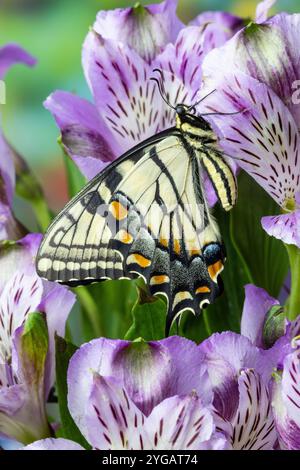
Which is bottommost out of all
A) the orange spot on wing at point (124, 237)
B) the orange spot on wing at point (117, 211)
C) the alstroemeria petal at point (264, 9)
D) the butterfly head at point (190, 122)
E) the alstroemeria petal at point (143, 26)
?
the orange spot on wing at point (124, 237)

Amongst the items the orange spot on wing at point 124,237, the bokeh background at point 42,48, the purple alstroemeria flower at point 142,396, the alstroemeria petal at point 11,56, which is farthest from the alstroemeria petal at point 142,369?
the bokeh background at point 42,48

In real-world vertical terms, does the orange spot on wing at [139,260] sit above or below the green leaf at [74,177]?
below

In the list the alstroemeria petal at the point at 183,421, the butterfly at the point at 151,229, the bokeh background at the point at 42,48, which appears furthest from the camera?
the bokeh background at the point at 42,48

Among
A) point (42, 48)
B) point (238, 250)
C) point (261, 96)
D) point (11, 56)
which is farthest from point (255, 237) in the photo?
point (42, 48)

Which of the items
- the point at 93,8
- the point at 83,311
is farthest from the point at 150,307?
the point at 93,8

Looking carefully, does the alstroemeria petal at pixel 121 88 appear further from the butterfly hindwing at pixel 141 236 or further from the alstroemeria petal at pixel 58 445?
the alstroemeria petal at pixel 58 445

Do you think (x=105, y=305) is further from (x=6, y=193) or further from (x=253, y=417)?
(x=253, y=417)
